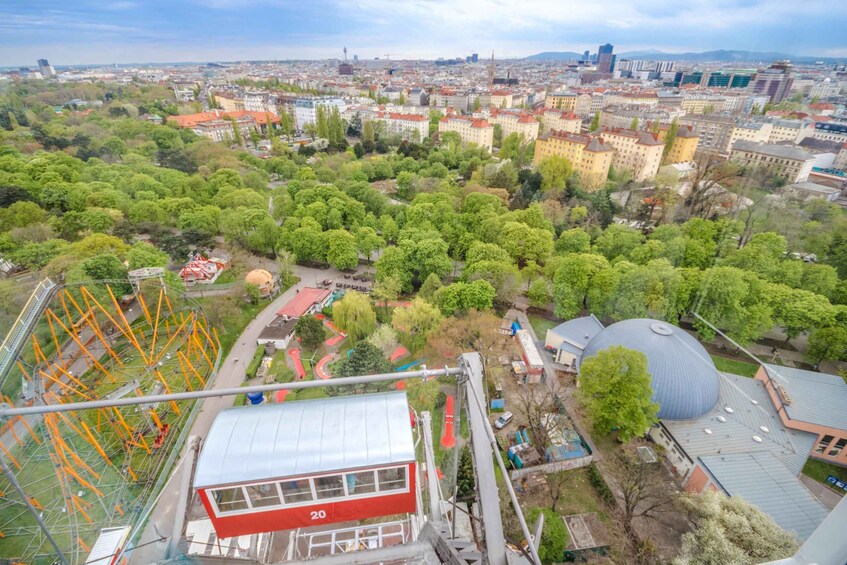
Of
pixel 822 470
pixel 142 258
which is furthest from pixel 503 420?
pixel 142 258

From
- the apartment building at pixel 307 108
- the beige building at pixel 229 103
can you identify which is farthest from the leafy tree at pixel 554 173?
the beige building at pixel 229 103

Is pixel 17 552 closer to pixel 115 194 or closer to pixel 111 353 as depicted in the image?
pixel 111 353

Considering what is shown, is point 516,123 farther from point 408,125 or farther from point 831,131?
point 831,131

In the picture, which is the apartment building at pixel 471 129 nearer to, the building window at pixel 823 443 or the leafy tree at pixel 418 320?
the leafy tree at pixel 418 320

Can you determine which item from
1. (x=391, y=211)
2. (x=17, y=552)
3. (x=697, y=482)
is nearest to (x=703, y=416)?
(x=697, y=482)

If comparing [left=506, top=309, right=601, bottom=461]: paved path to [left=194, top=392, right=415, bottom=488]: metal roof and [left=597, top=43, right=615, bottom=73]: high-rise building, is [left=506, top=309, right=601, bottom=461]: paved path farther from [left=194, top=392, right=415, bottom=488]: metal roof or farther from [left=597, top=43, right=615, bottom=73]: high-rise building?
[left=597, top=43, right=615, bottom=73]: high-rise building

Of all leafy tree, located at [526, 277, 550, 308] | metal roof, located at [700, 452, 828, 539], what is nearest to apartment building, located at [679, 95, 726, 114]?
leafy tree, located at [526, 277, 550, 308]
